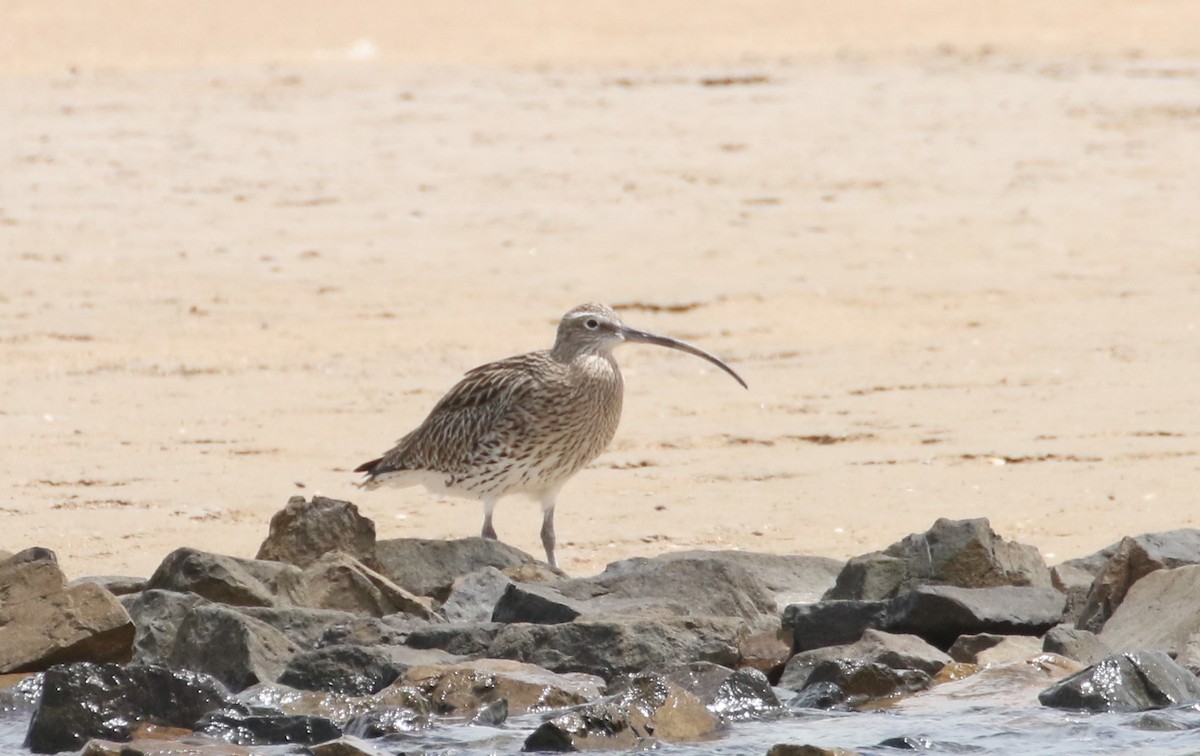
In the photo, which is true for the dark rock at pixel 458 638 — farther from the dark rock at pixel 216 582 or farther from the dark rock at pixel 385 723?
the dark rock at pixel 216 582

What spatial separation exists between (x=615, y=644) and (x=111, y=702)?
175 cm

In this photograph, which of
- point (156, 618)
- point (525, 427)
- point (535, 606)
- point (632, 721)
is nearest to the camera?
point (632, 721)

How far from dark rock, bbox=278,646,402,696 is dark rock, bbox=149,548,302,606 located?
29.8 inches

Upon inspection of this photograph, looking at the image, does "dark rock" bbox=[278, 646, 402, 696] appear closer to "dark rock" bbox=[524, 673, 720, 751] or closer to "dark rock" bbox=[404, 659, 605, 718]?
"dark rock" bbox=[404, 659, 605, 718]

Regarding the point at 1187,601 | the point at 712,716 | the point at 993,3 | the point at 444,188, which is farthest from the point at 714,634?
the point at 993,3

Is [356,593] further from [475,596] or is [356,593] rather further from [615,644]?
[615,644]

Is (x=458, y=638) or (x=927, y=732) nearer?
(x=927, y=732)

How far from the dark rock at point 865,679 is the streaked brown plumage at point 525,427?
2.01m

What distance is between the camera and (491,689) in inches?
291

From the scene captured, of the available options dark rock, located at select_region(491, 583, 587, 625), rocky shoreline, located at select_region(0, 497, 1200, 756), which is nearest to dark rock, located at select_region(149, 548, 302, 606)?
rocky shoreline, located at select_region(0, 497, 1200, 756)

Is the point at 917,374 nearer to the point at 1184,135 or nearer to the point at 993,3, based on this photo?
the point at 1184,135

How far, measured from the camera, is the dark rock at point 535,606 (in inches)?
315

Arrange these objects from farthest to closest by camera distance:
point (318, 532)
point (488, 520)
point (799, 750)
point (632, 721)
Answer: point (488, 520), point (318, 532), point (632, 721), point (799, 750)

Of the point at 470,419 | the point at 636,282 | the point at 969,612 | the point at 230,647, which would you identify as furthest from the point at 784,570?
the point at 636,282
